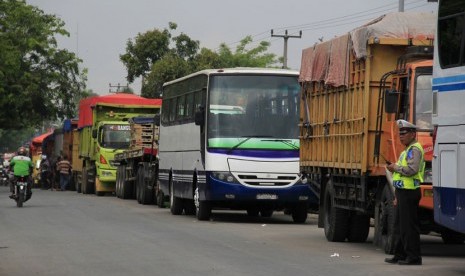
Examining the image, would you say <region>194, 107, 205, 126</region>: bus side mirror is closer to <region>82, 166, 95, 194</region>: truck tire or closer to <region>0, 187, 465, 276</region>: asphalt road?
<region>0, 187, 465, 276</region>: asphalt road

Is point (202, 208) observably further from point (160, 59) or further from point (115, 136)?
point (160, 59)

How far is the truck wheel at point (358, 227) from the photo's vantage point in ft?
64.8

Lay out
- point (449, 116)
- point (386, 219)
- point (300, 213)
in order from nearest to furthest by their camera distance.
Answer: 1. point (449, 116)
2. point (386, 219)
3. point (300, 213)

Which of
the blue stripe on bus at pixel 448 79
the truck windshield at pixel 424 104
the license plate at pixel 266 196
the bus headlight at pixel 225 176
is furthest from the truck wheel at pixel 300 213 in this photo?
the blue stripe on bus at pixel 448 79

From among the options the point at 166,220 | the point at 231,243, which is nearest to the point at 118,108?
the point at 166,220

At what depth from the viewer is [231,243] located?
19.1 metres

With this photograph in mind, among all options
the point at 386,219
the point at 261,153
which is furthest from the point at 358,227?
the point at 261,153

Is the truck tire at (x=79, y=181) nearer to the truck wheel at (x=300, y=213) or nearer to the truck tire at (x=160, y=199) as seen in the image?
the truck tire at (x=160, y=199)

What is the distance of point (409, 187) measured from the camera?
1509 centimetres

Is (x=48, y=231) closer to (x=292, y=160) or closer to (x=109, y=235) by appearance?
(x=109, y=235)

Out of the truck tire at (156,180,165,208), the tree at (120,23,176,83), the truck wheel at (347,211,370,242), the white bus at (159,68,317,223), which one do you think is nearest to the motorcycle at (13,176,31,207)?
the truck tire at (156,180,165,208)

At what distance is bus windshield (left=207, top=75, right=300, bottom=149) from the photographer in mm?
25594

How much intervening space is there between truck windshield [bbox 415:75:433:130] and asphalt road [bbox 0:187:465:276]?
6.22 feet

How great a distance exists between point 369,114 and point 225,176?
838 centimetres
